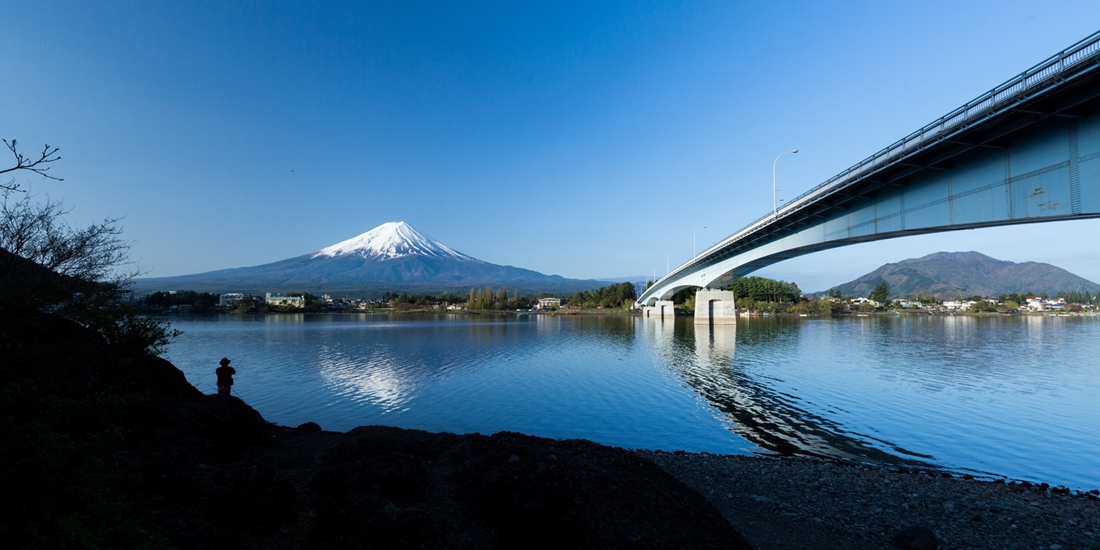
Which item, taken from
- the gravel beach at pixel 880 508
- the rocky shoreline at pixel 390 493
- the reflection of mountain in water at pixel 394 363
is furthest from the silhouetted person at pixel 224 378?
the gravel beach at pixel 880 508

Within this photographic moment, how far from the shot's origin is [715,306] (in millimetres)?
74938

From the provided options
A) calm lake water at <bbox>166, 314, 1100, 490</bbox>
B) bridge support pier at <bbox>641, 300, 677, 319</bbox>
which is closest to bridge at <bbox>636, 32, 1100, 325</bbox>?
calm lake water at <bbox>166, 314, 1100, 490</bbox>

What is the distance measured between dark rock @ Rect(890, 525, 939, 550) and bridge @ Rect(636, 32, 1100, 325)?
1054cm

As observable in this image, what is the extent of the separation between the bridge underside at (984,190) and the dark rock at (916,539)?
1058cm

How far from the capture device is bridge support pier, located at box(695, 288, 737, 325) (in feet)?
239

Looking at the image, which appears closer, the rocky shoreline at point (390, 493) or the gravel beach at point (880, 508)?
the rocky shoreline at point (390, 493)

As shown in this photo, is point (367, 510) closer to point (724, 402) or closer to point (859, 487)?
point (859, 487)

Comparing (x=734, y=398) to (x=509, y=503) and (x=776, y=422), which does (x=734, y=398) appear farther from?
(x=509, y=503)

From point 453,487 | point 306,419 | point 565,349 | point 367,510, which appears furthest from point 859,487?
point 565,349

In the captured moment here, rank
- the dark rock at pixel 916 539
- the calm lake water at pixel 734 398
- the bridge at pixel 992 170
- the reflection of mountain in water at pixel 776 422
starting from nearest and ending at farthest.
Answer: the dark rock at pixel 916 539 → the bridge at pixel 992 170 → the reflection of mountain in water at pixel 776 422 → the calm lake water at pixel 734 398

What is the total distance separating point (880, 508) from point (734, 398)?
1320cm

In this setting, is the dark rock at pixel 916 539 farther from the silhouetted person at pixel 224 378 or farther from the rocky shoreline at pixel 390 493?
the silhouetted person at pixel 224 378

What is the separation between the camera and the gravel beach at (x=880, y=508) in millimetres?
7133

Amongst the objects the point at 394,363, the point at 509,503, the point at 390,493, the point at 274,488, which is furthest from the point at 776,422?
the point at 394,363
